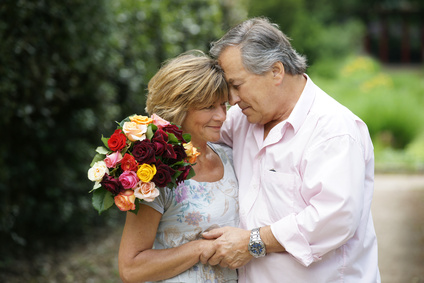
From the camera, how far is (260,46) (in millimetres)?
2877

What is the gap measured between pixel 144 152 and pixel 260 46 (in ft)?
2.94

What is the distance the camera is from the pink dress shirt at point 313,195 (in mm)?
2561

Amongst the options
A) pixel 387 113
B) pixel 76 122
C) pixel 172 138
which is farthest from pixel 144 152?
pixel 387 113

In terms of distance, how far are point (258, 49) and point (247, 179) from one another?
2.34 feet

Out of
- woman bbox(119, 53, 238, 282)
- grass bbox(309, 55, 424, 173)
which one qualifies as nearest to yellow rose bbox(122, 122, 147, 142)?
woman bbox(119, 53, 238, 282)

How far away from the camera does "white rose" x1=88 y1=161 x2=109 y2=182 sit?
2.44 m

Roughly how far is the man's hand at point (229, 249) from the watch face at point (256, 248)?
0.03m

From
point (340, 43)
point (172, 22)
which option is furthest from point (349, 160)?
point (340, 43)

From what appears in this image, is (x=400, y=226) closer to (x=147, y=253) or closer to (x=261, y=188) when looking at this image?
(x=261, y=188)

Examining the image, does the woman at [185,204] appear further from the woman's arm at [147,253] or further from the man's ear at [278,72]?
the man's ear at [278,72]

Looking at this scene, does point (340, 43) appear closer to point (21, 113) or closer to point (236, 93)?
point (21, 113)

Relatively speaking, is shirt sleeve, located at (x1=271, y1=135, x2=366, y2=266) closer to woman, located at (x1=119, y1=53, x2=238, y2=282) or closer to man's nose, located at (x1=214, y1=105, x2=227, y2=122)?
woman, located at (x1=119, y1=53, x2=238, y2=282)

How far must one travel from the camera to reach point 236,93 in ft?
9.72

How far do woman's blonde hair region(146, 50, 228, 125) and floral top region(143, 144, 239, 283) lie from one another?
0.39m
